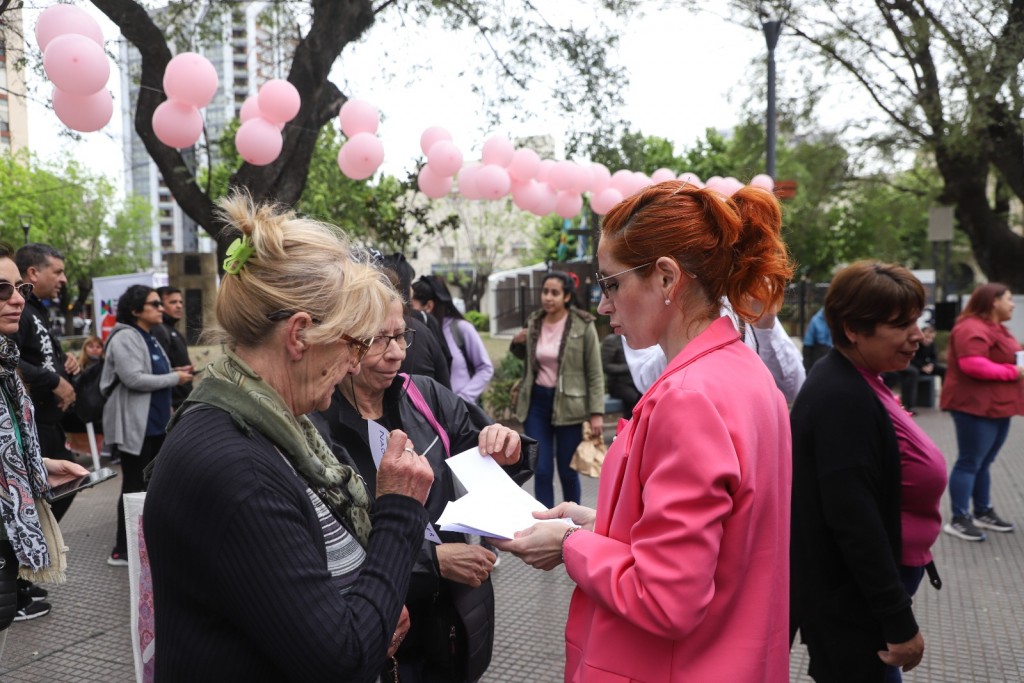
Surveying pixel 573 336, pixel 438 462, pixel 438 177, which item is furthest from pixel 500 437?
pixel 438 177

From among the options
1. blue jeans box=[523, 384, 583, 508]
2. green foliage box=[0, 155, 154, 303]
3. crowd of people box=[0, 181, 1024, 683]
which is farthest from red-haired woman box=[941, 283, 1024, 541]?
green foliage box=[0, 155, 154, 303]

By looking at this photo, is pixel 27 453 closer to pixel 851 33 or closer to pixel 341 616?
pixel 341 616

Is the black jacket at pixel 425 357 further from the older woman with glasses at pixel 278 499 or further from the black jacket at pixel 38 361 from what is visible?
the older woman with glasses at pixel 278 499

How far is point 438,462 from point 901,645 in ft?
4.68

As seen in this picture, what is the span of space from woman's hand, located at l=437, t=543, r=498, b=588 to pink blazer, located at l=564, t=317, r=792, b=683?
1.89ft

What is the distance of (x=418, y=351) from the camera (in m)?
4.96

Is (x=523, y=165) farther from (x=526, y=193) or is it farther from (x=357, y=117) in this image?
(x=357, y=117)

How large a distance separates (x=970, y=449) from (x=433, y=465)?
500 centimetres

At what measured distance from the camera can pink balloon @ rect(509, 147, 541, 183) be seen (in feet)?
31.0

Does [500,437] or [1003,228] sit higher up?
[1003,228]

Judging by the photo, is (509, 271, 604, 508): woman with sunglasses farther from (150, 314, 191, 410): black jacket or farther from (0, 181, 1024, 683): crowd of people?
(0, 181, 1024, 683): crowd of people

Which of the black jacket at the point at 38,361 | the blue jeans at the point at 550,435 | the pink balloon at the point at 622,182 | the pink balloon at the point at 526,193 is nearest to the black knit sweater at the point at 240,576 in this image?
the black jacket at the point at 38,361

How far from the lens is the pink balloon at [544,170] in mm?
9844

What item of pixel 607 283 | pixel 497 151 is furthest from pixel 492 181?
pixel 607 283
